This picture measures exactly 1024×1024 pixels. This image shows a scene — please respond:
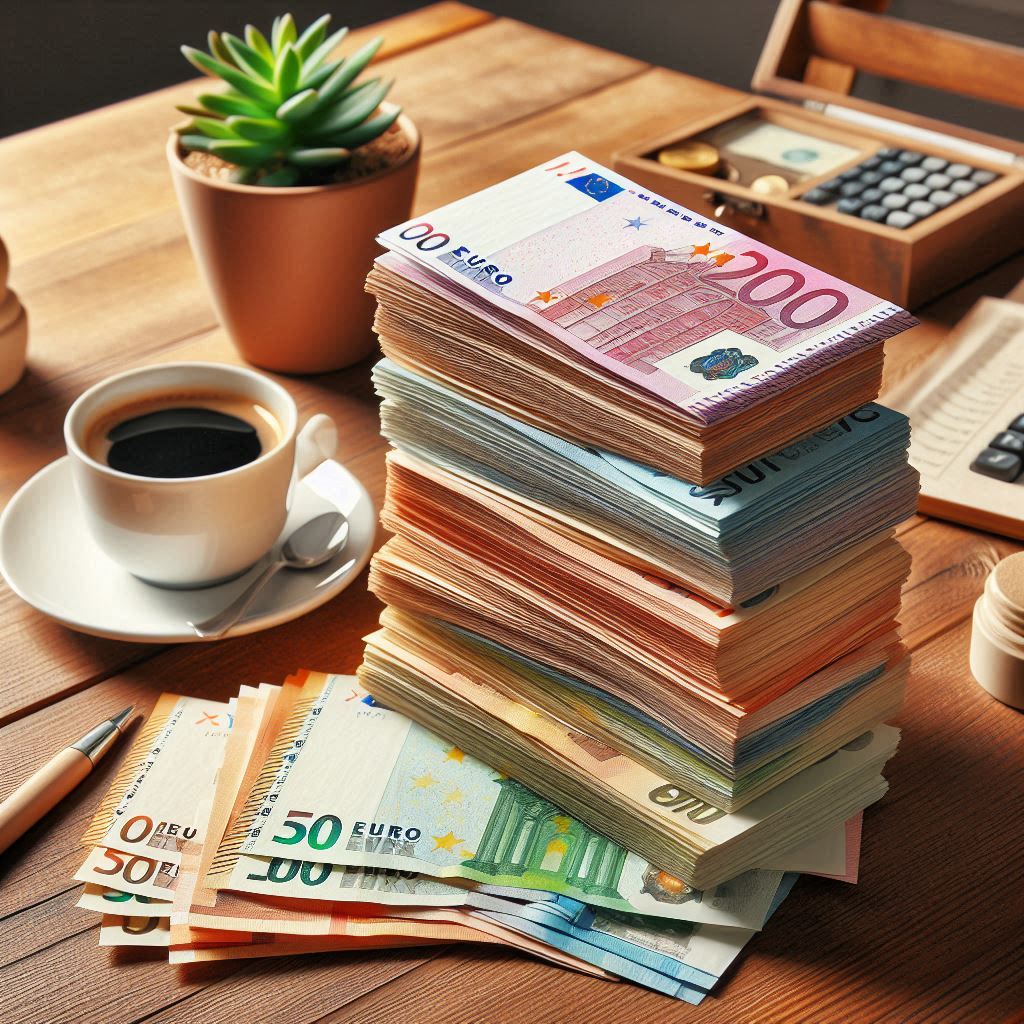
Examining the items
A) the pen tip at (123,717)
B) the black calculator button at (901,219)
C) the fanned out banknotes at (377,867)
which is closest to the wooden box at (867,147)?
the black calculator button at (901,219)

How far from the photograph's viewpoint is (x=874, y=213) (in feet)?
3.73

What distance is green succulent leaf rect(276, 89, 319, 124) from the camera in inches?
37.8

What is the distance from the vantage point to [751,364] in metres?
0.58

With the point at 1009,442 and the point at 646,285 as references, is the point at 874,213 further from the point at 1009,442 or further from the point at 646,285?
the point at 646,285

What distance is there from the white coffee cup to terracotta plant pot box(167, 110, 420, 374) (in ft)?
0.57

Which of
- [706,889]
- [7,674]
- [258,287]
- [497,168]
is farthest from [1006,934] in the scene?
[497,168]

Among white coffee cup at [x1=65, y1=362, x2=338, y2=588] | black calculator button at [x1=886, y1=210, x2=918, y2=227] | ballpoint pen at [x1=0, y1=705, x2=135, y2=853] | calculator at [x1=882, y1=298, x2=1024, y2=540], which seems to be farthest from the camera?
black calculator button at [x1=886, y1=210, x2=918, y2=227]

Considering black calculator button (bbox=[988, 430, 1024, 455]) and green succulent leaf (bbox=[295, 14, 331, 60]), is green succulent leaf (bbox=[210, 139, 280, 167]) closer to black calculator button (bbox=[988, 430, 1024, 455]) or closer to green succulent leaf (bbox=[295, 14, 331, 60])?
green succulent leaf (bbox=[295, 14, 331, 60])

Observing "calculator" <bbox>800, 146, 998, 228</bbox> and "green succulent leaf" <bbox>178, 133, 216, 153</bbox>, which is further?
"calculator" <bbox>800, 146, 998, 228</bbox>

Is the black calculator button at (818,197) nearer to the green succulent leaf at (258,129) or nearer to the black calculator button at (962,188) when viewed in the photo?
the black calculator button at (962,188)

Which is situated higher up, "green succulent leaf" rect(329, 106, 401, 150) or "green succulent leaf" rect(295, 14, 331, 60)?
"green succulent leaf" rect(295, 14, 331, 60)

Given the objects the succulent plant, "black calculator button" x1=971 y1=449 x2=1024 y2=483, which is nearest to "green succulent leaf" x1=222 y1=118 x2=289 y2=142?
the succulent plant

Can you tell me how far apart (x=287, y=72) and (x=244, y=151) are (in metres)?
0.07

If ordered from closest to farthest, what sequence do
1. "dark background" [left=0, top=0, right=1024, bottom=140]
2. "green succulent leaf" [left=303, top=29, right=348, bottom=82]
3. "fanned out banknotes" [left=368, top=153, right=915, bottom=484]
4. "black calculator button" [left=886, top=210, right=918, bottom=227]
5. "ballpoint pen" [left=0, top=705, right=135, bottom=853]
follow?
"fanned out banknotes" [left=368, top=153, right=915, bottom=484], "ballpoint pen" [left=0, top=705, right=135, bottom=853], "green succulent leaf" [left=303, top=29, right=348, bottom=82], "black calculator button" [left=886, top=210, right=918, bottom=227], "dark background" [left=0, top=0, right=1024, bottom=140]
